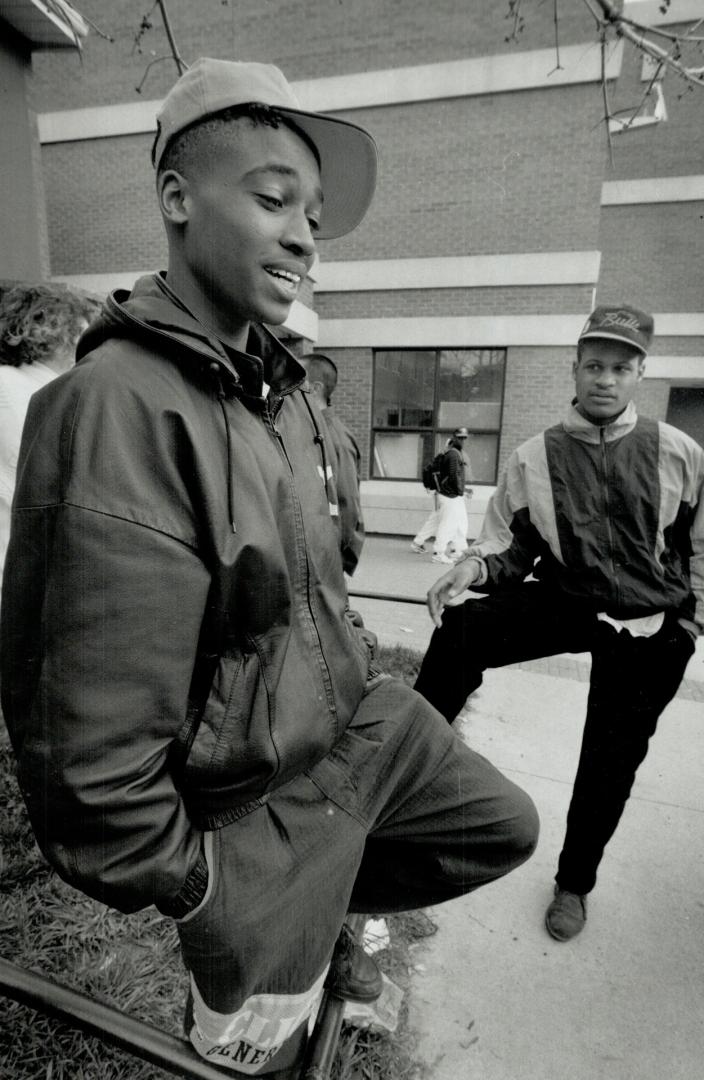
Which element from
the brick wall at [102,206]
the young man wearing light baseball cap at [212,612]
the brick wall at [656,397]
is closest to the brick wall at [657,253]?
the brick wall at [656,397]

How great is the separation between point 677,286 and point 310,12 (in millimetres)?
10376

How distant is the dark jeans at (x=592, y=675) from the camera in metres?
2.22

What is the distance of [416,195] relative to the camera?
11.1m

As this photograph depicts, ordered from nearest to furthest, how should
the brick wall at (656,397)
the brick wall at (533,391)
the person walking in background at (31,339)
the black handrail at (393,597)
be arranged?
the person walking in background at (31,339), the black handrail at (393,597), the brick wall at (533,391), the brick wall at (656,397)

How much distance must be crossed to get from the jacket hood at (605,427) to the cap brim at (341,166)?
115cm

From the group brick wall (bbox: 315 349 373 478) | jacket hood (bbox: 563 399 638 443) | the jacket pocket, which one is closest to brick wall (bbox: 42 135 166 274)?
brick wall (bbox: 315 349 373 478)

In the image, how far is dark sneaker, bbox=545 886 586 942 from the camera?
2271 millimetres

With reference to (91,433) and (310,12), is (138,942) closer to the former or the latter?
(91,433)

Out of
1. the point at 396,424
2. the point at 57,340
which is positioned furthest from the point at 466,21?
the point at 57,340

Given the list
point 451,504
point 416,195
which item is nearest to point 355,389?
point 416,195

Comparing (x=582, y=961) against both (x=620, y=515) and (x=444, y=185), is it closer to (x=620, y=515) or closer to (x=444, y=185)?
(x=620, y=515)

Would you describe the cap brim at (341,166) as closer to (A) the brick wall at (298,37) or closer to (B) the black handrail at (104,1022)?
(B) the black handrail at (104,1022)

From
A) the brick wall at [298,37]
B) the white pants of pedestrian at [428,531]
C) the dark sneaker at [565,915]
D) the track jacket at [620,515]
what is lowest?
the white pants of pedestrian at [428,531]

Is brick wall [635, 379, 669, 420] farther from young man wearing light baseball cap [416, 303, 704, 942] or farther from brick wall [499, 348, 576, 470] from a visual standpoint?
young man wearing light baseball cap [416, 303, 704, 942]
